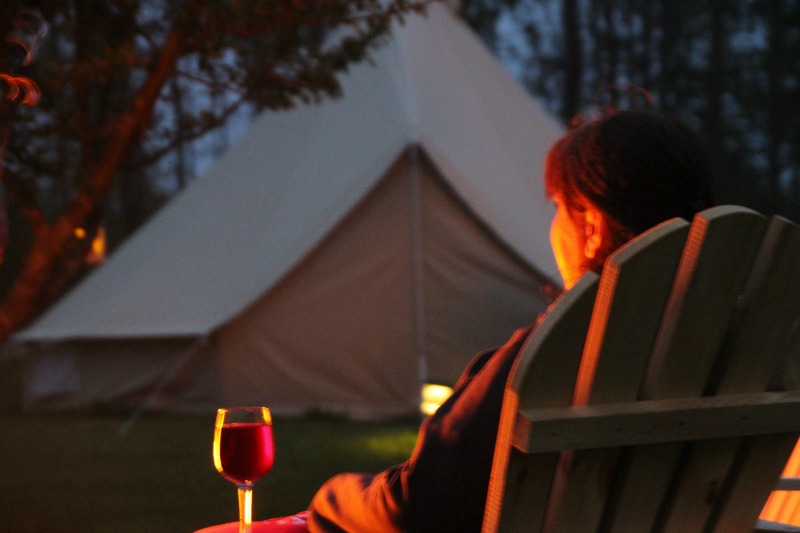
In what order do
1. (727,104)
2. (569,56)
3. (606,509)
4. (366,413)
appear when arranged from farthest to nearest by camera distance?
(727,104)
(569,56)
(366,413)
(606,509)

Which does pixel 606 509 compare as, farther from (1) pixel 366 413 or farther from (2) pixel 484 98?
(2) pixel 484 98

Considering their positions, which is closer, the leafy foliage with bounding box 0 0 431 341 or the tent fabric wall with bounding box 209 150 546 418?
the leafy foliage with bounding box 0 0 431 341

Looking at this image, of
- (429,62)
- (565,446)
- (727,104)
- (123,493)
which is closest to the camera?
(565,446)

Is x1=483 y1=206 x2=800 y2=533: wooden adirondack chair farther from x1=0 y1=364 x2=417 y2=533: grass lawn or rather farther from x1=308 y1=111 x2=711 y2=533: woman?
x1=0 y1=364 x2=417 y2=533: grass lawn

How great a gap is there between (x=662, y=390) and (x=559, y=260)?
1.61 ft

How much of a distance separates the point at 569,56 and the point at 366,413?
13.4m

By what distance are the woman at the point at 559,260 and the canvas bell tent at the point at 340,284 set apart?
5649 millimetres

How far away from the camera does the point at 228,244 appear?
8094 millimetres

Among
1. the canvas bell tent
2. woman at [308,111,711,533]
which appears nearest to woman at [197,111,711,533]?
woman at [308,111,711,533]

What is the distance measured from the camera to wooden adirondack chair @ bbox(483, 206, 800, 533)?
3.94 feet

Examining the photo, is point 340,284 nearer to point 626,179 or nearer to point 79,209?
point 79,209

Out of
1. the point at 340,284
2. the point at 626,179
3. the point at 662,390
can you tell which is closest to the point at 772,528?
the point at 662,390

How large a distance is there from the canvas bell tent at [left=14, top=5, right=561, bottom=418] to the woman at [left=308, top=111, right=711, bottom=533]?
565 centimetres

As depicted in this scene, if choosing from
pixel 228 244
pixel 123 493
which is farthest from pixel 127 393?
pixel 123 493
